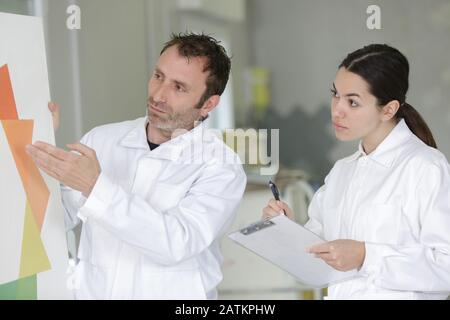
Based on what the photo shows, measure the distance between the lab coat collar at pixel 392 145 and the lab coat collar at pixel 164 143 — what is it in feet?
0.97

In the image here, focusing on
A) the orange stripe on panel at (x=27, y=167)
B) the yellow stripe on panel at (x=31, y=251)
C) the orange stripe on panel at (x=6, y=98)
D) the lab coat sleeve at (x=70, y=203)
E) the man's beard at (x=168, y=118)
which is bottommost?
the yellow stripe on panel at (x=31, y=251)

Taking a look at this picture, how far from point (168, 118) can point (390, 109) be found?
0.35 m

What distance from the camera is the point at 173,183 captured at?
113 cm

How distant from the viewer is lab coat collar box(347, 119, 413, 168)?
3.59 ft

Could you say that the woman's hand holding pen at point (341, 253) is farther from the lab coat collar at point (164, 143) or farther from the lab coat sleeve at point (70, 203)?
the lab coat sleeve at point (70, 203)

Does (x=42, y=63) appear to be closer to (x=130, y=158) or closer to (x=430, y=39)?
(x=130, y=158)

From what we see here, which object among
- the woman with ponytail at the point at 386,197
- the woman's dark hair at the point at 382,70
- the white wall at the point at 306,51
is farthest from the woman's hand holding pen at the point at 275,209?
the white wall at the point at 306,51

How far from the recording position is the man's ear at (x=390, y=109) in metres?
1.08

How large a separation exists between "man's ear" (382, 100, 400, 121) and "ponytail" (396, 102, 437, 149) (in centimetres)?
3

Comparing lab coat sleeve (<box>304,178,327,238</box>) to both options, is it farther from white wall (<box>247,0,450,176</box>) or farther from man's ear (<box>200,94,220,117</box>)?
white wall (<box>247,0,450,176</box>)
